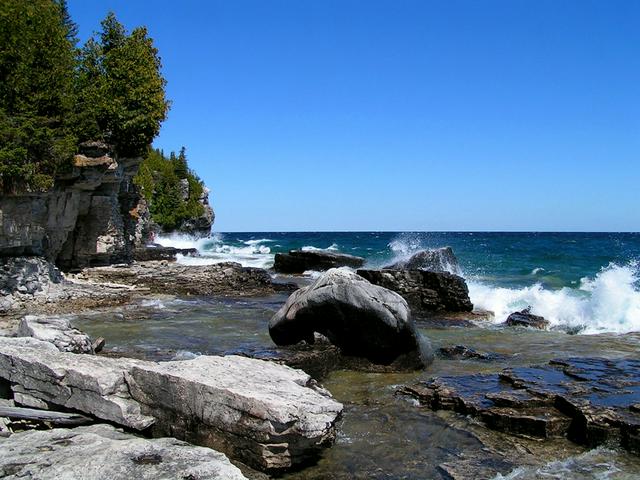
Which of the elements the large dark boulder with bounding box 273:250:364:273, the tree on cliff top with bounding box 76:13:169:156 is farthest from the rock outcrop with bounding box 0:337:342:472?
the large dark boulder with bounding box 273:250:364:273

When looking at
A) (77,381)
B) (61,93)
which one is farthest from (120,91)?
(77,381)

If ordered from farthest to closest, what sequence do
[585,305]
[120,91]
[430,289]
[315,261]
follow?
[315,261]
[120,91]
[585,305]
[430,289]

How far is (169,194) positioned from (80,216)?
48410 millimetres

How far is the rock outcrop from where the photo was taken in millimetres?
6855

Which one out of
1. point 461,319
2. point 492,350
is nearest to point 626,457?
point 492,350

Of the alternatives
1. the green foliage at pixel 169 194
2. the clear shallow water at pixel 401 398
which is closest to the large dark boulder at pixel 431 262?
the clear shallow water at pixel 401 398

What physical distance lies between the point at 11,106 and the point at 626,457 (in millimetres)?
21560

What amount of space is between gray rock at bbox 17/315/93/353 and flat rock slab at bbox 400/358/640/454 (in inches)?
244

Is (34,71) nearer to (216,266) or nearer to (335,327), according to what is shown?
(216,266)

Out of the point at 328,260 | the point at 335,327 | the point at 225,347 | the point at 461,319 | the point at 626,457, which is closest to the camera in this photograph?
the point at 626,457

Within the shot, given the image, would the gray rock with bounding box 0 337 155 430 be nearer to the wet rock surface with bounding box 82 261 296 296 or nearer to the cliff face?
the cliff face

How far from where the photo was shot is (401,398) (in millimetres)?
10062

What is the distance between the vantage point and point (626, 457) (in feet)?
25.1

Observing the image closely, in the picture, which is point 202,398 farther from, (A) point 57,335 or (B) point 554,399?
(B) point 554,399
